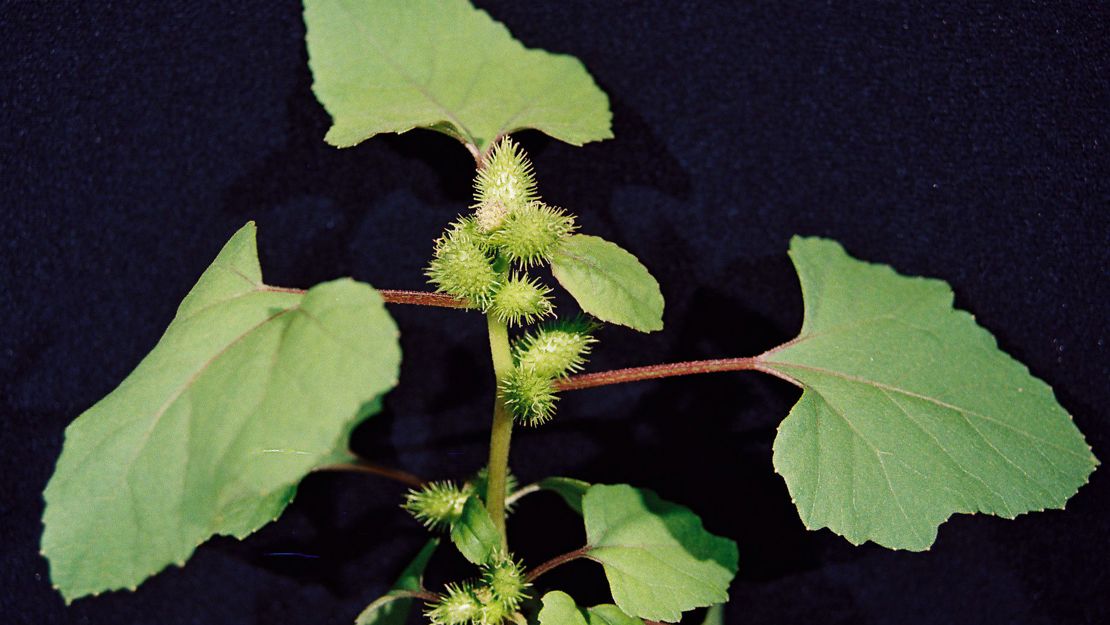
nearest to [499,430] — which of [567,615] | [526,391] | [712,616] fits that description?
[526,391]

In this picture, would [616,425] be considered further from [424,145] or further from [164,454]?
[164,454]

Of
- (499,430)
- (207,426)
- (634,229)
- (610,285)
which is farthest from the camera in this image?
(634,229)

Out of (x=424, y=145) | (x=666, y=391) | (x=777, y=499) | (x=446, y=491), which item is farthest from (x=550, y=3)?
(x=777, y=499)

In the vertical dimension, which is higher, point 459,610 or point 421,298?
point 421,298

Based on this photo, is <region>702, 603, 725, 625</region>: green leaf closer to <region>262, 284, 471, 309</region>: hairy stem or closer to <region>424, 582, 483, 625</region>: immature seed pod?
<region>424, 582, 483, 625</region>: immature seed pod

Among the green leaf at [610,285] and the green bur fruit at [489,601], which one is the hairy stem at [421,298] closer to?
the green leaf at [610,285]

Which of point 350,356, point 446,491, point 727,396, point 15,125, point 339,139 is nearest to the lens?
point 350,356

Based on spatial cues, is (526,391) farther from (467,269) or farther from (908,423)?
(908,423)

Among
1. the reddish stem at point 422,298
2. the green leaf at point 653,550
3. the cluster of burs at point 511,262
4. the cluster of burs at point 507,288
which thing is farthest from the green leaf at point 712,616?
the reddish stem at point 422,298
